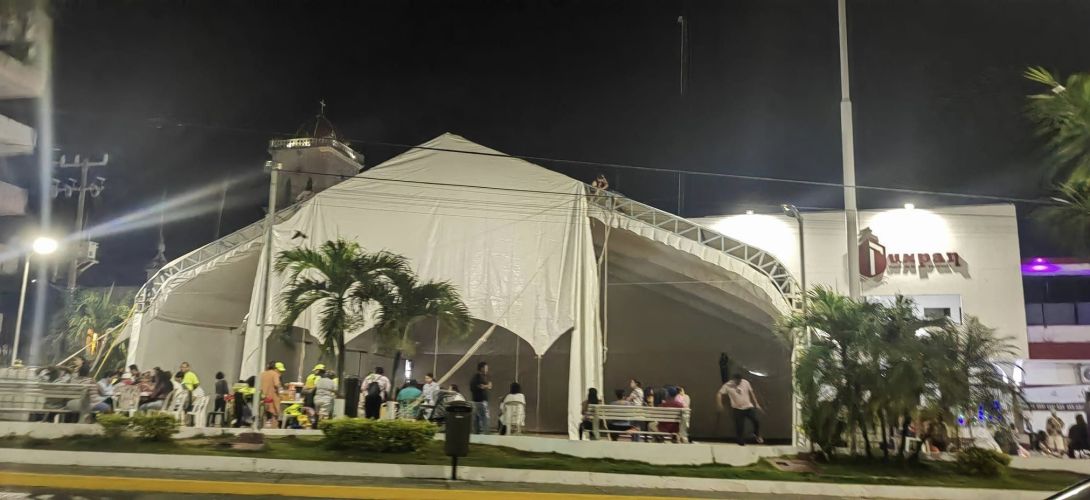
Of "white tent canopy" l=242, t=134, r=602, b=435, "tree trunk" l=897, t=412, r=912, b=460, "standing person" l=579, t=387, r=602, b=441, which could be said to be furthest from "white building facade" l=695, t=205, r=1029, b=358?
"tree trunk" l=897, t=412, r=912, b=460

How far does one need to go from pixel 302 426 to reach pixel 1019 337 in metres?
18.5

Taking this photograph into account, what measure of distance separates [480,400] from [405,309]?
7.96ft

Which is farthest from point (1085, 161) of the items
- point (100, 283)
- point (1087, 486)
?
point (100, 283)

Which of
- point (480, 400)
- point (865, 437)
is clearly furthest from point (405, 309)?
point (865, 437)

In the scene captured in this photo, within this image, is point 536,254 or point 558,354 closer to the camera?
point 536,254

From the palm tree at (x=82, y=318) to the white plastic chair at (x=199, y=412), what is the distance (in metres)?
9.82

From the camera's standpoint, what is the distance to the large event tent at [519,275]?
663 inches

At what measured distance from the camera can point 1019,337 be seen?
65.1 ft

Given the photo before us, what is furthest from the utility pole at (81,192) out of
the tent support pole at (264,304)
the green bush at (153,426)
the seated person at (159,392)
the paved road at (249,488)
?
the paved road at (249,488)

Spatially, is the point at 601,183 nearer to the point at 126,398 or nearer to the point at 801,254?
the point at 801,254

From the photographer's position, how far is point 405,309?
48.2 ft

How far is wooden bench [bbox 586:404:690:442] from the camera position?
13.0m

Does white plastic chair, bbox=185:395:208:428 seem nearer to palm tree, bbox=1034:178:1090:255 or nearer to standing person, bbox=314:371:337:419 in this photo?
standing person, bbox=314:371:337:419

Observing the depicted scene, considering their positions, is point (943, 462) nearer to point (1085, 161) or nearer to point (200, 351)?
point (1085, 161)
